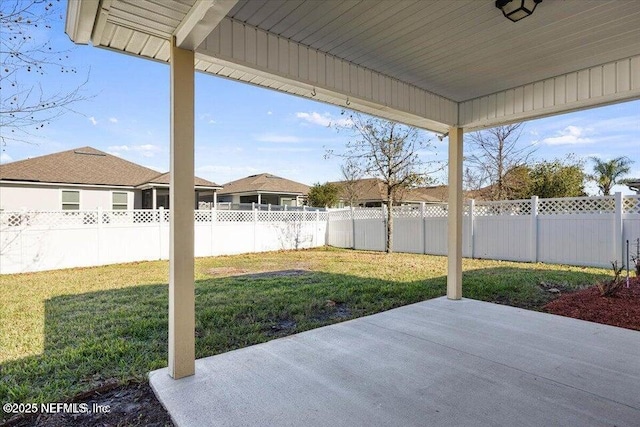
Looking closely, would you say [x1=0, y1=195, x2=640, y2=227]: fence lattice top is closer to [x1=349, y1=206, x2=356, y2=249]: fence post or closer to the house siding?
[x1=349, y1=206, x2=356, y2=249]: fence post

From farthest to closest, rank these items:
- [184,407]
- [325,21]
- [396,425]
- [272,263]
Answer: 1. [272,263]
2. [325,21]
3. [184,407]
4. [396,425]

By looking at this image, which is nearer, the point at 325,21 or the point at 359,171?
the point at 325,21

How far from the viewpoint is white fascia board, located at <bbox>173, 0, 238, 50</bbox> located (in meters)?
2.00

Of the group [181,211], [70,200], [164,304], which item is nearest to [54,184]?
[70,200]

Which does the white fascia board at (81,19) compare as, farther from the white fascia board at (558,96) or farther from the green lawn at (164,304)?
the white fascia board at (558,96)

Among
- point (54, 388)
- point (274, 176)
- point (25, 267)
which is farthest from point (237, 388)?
point (274, 176)

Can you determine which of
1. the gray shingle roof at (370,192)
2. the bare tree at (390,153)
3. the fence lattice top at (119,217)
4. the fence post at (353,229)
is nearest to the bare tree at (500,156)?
the bare tree at (390,153)

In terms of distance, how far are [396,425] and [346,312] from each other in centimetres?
265

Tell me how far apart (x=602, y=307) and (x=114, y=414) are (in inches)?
217

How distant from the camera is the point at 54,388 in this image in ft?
8.39

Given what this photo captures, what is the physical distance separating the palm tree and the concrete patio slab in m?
15.0

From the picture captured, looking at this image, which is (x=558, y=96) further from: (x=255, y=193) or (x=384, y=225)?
(x=255, y=193)

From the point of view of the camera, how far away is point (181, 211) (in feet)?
8.31

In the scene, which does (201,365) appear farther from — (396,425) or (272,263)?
(272,263)
